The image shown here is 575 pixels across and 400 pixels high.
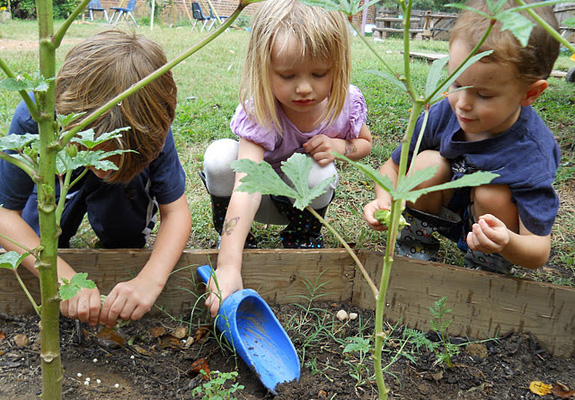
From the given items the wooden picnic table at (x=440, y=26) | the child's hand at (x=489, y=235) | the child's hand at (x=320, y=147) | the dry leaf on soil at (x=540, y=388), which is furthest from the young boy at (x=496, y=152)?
the wooden picnic table at (x=440, y=26)

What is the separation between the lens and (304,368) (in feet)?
4.70

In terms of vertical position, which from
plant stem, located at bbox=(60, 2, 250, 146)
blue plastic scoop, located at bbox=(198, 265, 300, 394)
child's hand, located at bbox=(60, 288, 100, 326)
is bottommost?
blue plastic scoop, located at bbox=(198, 265, 300, 394)

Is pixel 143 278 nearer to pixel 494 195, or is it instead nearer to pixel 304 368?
pixel 304 368

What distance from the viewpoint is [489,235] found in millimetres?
1337

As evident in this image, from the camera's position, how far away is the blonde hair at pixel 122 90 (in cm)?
135

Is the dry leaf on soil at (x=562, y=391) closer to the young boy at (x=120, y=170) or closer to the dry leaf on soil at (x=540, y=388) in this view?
the dry leaf on soil at (x=540, y=388)

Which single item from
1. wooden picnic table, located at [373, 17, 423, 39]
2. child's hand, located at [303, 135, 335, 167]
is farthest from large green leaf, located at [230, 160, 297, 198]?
wooden picnic table, located at [373, 17, 423, 39]

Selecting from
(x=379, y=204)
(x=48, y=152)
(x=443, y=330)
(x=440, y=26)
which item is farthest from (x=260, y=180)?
(x=440, y=26)

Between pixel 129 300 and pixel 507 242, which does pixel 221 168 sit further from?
pixel 507 242

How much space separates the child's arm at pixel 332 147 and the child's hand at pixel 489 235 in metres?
0.66

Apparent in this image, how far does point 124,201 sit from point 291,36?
33.6 inches

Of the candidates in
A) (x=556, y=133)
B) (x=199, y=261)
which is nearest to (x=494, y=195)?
(x=199, y=261)

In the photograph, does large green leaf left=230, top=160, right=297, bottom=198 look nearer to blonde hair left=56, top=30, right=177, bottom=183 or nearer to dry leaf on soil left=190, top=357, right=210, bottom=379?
blonde hair left=56, top=30, right=177, bottom=183

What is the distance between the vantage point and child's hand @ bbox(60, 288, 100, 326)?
1319mm
